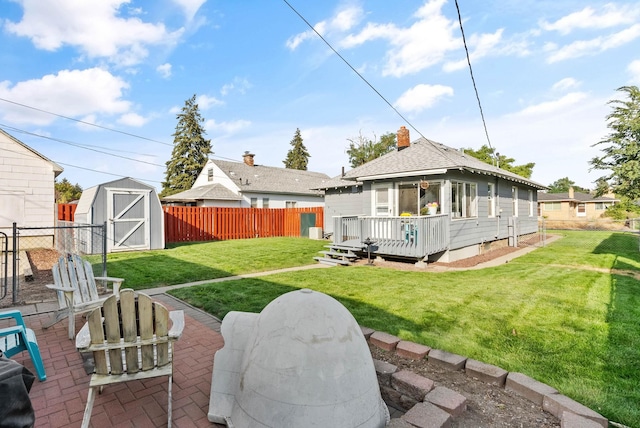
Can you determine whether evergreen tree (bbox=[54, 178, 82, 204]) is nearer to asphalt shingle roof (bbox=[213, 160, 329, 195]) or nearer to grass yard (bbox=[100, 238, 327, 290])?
asphalt shingle roof (bbox=[213, 160, 329, 195])

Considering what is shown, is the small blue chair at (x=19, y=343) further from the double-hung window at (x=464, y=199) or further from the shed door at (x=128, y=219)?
the double-hung window at (x=464, y=199)

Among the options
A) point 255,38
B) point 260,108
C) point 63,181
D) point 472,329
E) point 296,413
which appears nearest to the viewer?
point 296,413

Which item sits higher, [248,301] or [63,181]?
[63,181]

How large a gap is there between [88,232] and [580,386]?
1503cm

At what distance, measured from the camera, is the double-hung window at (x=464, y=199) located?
37.5 feet

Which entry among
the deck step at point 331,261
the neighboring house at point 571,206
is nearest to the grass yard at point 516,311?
the deck step at point 331,261

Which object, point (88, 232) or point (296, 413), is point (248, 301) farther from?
point (88, 232)

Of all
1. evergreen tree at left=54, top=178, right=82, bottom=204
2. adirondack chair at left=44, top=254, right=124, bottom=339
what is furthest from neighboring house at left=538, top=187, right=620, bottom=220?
evergreen tree at left=54, top=178, right=82, bottom=204

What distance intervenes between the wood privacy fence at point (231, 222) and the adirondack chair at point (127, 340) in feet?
51.7

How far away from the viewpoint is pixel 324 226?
20.1m

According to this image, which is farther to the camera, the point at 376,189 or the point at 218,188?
the point at 218,188

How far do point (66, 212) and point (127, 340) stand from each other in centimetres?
1554

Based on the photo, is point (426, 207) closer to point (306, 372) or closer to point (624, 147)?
point (624, 147)

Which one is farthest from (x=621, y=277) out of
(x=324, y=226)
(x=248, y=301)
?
(x=324, y=226)
